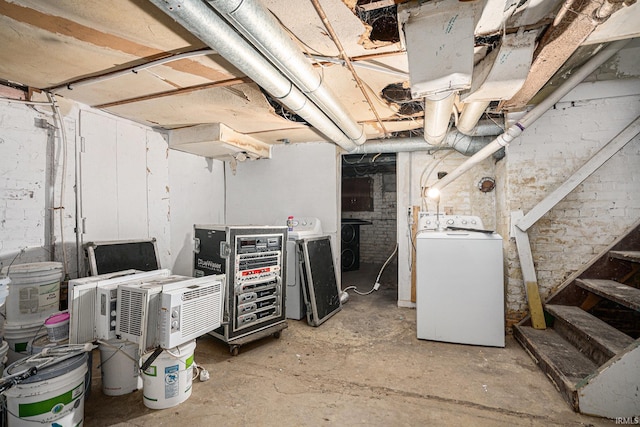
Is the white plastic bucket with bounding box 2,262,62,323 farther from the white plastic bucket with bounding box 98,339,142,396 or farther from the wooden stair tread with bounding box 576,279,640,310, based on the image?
the wooden stair tread with bounding box 576,279,640,310

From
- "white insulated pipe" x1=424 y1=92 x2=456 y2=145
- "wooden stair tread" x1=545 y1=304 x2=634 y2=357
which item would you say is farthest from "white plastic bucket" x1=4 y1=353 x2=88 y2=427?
"wooden stair tread" x1=545 y1=304 x2=634 y2=357

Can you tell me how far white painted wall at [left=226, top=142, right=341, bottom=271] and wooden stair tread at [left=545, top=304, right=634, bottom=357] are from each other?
7.87 ft

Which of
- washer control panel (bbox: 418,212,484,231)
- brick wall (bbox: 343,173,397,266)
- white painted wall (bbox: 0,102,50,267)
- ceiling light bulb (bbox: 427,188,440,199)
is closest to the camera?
white painted wall (bbox: 0,102,50,267)

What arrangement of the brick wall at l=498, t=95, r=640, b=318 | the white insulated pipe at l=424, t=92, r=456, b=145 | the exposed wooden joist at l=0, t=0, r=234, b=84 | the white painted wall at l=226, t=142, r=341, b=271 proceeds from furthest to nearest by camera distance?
the white painted wall at l=226, t=142, r=341, b=271 < the brick wall at l=498, t=95, r=640, b=318 < the white insulated pipe at l=424, t=92, r=456, b=145 < the exposed wooden joist at l=0, t=0, r=234, b=84

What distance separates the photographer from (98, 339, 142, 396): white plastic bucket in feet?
6.33

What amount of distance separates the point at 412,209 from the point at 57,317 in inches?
144

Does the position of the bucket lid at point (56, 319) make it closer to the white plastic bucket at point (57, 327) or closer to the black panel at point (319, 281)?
the white plastic bucket at point (57, 327)

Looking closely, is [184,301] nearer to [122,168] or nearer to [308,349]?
[308,349]

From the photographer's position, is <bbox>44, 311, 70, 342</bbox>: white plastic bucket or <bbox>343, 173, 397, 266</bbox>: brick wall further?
<bbox>343, 173, 397, 266</bbox>: brick wall

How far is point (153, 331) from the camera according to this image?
70.0 inches

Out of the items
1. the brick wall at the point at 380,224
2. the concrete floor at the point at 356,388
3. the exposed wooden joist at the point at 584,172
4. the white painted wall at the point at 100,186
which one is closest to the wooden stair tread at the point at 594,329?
the concrete floor at the point at 356,388

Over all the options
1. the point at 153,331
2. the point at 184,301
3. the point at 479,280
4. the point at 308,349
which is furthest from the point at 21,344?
the point at 479,280

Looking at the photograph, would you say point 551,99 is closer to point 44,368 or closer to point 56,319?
point 44,368

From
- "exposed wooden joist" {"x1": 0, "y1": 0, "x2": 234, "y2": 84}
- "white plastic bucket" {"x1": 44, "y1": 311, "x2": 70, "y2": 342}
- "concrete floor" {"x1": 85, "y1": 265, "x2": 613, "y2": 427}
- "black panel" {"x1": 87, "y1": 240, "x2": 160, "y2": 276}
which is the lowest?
"concrete floor" {"x1": 85, "y1": 265, "x2": 613, "y2": 427}
